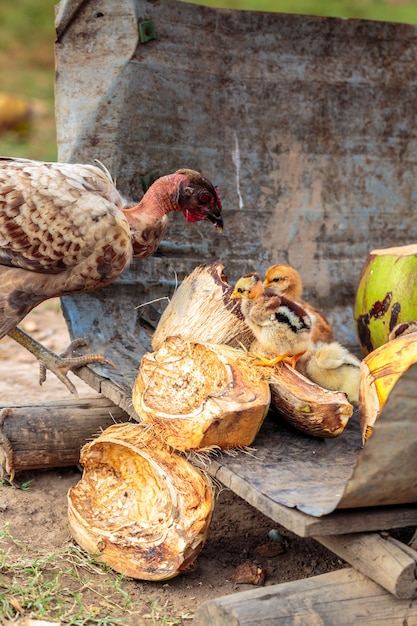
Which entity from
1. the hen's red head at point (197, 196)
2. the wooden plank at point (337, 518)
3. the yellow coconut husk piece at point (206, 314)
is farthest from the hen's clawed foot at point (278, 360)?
the hen's red head at point (197, 196)

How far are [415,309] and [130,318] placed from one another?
137cm

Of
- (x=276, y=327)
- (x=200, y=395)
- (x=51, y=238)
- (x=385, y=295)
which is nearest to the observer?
(x=200, y=395)

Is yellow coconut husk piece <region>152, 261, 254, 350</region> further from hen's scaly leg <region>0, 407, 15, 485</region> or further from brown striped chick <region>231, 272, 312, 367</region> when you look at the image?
hen's scaly leg <region>0, 407, 15, 485</region>

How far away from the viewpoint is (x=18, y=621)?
8.63 feet

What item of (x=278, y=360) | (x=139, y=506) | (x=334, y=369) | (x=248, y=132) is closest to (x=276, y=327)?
(x=278, y=360)

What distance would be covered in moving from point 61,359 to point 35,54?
1241 centimetres

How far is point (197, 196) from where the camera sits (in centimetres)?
395

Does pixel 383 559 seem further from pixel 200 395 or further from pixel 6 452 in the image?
pixel 6 452

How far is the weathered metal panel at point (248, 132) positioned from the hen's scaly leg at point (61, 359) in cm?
11

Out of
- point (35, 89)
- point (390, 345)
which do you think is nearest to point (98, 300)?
point (390, 345)

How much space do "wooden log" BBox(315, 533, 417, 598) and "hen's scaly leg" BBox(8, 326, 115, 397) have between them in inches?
64.2

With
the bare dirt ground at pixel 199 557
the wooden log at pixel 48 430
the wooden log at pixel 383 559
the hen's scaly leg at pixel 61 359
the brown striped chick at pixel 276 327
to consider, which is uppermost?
the brown striped chick at pixel 276 327

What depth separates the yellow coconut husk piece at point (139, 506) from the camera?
9.50ft

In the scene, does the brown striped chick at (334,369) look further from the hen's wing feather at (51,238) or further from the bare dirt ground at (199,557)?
the hen's wing feather at (51,238)
